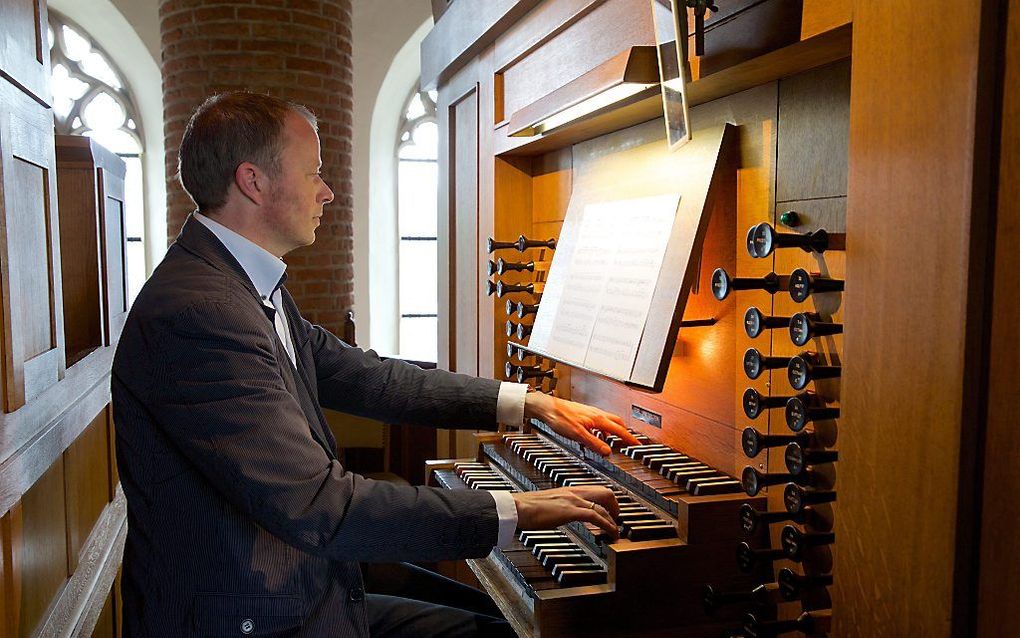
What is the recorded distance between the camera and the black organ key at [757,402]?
5.40 ft

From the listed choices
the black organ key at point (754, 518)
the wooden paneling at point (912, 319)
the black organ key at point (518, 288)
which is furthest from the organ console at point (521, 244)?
the wooden paneling at point (912, 319)

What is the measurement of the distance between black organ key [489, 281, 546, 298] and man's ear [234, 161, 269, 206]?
3.82 ft

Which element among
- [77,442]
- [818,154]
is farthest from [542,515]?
[77,442]

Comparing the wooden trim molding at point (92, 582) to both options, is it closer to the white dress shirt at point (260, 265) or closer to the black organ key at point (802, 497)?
the white dress shirt at point (260, 265)

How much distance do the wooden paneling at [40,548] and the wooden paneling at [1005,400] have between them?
1772 mm

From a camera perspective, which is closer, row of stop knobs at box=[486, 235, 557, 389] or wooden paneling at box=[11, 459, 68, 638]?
wooden paneling at box=[11, 459, 68, 638]

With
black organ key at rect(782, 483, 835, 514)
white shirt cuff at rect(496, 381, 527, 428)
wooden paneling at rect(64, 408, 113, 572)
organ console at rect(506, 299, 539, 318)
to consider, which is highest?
organ console at rect(506, 299, 539, 318)

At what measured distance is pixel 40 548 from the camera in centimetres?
212

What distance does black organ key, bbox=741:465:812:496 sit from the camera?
1694 millimetres

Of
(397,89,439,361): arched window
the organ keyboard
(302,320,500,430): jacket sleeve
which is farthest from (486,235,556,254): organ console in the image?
(397,89,439,361): arched window

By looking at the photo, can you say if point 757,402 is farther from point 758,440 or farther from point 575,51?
point 575,51

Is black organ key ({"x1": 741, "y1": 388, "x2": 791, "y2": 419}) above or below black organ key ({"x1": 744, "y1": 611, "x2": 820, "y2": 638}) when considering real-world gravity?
above

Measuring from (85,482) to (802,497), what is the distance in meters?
2.16

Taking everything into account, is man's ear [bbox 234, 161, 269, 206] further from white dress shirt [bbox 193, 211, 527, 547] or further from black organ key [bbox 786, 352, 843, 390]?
black organ key [bbox 786, 352, 843, 390]
